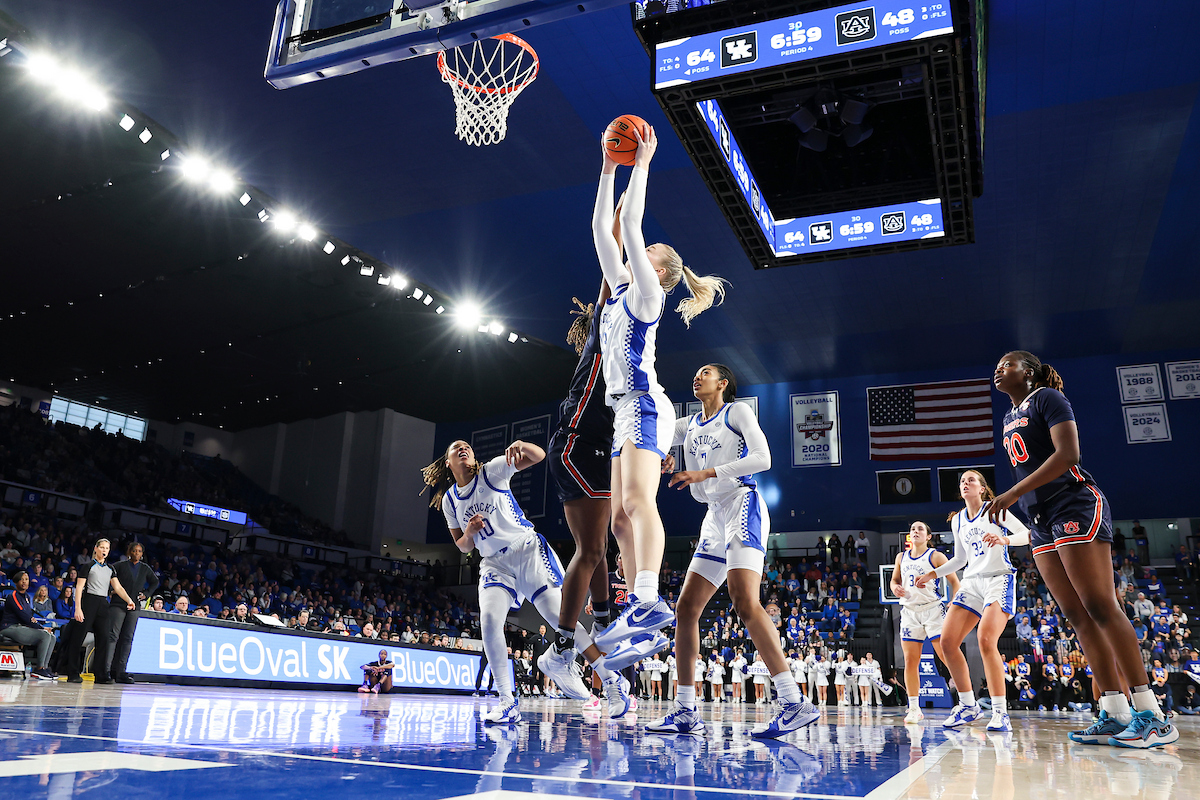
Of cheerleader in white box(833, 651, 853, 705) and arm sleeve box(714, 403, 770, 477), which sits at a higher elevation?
arm sleeve box(714, 403, 770, 477)

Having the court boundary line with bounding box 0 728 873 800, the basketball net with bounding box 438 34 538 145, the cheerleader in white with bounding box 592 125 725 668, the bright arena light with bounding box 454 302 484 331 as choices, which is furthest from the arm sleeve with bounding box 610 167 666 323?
the bright arena light with bounding box 454 302 484 331

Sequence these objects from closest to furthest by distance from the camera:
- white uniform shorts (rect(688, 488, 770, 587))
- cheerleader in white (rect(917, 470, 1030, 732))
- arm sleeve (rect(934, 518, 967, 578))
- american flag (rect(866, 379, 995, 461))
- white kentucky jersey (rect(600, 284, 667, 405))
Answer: white kentucky jersey (rect(600, 284, 667, 405)) → white uniform shorts (rect(688, 488, 770, 587)) → cheerleader in white (rect(917, 470, 1030, 732)) → arm sleeve (rect(934, 518, 967, 578)) → american flag (rect(866, 379, 995, 461))

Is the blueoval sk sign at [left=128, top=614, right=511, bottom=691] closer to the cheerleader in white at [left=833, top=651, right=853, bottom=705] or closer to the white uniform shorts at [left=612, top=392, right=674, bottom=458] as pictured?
the white uniform shorts at [left=612, top=392, right=674, bottom=458]

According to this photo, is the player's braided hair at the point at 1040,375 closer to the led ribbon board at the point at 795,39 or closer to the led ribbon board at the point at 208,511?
the led ribbon board at the point at 795,39

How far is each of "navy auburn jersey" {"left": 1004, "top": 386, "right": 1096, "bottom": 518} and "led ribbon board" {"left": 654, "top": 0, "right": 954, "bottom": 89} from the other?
3.39 meters

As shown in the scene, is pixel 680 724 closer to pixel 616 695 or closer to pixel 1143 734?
pixel 616 695

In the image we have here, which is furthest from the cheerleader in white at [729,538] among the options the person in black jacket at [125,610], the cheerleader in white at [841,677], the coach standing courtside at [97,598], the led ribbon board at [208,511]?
the led ribbon board at [208,511]

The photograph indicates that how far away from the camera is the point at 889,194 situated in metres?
8.93

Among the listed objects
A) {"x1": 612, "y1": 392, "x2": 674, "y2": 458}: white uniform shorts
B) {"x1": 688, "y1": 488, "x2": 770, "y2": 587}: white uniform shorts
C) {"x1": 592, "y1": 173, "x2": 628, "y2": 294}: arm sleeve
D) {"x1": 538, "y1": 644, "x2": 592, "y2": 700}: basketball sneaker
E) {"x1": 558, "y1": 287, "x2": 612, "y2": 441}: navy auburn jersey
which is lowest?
{"x1": 538, "y1": 644, "x2": 592, "y2": 700}: basketball sneaker

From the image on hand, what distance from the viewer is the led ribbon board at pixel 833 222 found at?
8781 mm

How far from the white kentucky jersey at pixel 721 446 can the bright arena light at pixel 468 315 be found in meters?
16.8

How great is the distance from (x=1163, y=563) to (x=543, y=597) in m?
22.3

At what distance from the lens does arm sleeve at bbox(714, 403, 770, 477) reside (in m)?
4.13

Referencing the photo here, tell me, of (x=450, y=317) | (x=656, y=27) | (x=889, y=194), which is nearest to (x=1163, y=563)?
(x=889, y=194)
